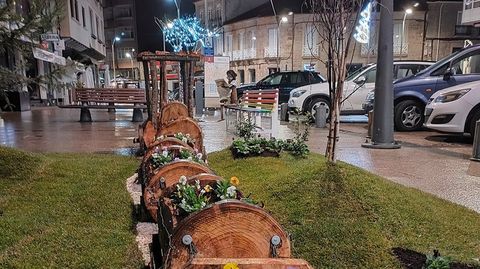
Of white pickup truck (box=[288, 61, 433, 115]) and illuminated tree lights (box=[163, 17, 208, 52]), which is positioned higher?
illuminated tree lights (box=[163, 17, 208, 52])

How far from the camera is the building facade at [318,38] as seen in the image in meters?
42.2

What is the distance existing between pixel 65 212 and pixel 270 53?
42735mm

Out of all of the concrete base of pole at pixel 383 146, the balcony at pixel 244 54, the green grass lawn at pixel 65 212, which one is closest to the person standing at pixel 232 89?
the concrete base of pole at pixel 383 146

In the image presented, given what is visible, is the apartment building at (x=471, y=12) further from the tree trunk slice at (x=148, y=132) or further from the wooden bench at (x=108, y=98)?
the tree trunk slice at (x=148, y=132)

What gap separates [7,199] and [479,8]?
22539 millimetres

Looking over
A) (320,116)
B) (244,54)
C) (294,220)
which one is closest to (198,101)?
(320,116)

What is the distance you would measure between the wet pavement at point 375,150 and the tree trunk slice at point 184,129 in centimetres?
225

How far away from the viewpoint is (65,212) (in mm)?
4438

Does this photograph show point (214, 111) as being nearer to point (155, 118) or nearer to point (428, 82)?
point (428, 82)

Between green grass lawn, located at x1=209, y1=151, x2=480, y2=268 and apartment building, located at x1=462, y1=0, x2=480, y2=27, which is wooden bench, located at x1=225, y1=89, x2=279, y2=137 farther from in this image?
apartment building, located at x1=462, y1=0, x2=480, y2=27

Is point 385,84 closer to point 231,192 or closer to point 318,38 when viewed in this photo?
point 231,192

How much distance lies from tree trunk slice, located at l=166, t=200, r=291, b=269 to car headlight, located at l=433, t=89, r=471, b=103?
7.56 metres

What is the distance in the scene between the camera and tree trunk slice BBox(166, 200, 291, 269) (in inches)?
91.9

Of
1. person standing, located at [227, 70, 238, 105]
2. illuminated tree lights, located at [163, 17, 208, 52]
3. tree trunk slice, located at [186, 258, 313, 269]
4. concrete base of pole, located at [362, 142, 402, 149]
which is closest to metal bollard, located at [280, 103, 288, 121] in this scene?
person standing, located at [227, 70, 238, 105]
